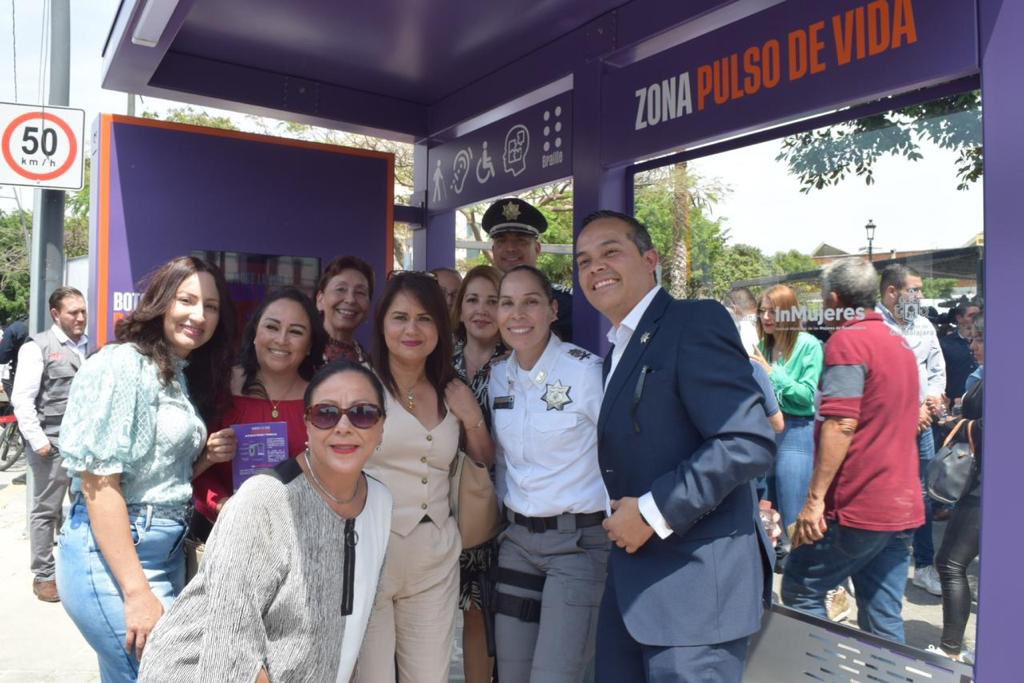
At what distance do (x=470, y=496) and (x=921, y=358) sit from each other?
1.65 meters

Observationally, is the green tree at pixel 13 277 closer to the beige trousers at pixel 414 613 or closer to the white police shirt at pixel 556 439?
the beige trousers at pixel 414 613

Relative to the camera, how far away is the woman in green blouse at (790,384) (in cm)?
314

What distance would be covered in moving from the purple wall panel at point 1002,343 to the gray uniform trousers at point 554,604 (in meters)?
1.19

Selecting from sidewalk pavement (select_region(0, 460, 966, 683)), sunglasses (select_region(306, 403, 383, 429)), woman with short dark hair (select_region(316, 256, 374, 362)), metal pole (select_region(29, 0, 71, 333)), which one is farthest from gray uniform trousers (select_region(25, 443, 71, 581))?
sunglasses (select_region(306, 403, 383, 429))

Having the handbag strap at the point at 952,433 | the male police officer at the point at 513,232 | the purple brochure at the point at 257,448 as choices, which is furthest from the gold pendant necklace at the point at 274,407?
the handbag strap at the point at 952,433

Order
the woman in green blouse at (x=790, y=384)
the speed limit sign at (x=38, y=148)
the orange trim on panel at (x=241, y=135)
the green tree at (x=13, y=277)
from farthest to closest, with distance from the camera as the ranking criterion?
1. the green tree at (x=13, y=277)
2. the speed limit sign at (x=38, y=148)
3. the orange trim on panel at (x=241, y=135)
4. the woman in green blouse at (x=790, y=384)

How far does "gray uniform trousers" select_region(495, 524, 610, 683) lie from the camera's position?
2.78 meters

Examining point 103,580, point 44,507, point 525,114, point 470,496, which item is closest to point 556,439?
point 470,496

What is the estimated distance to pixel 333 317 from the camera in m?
3.92

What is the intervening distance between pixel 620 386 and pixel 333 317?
189 cm

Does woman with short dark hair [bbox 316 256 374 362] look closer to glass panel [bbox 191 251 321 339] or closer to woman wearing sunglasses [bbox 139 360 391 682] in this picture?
glass panel [bbox 191 251 321 339]

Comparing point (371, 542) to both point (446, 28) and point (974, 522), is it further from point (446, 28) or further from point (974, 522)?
point (446, 28)

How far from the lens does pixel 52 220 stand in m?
6.27

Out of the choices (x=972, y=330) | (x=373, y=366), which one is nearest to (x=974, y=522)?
(x=972, y=330)
